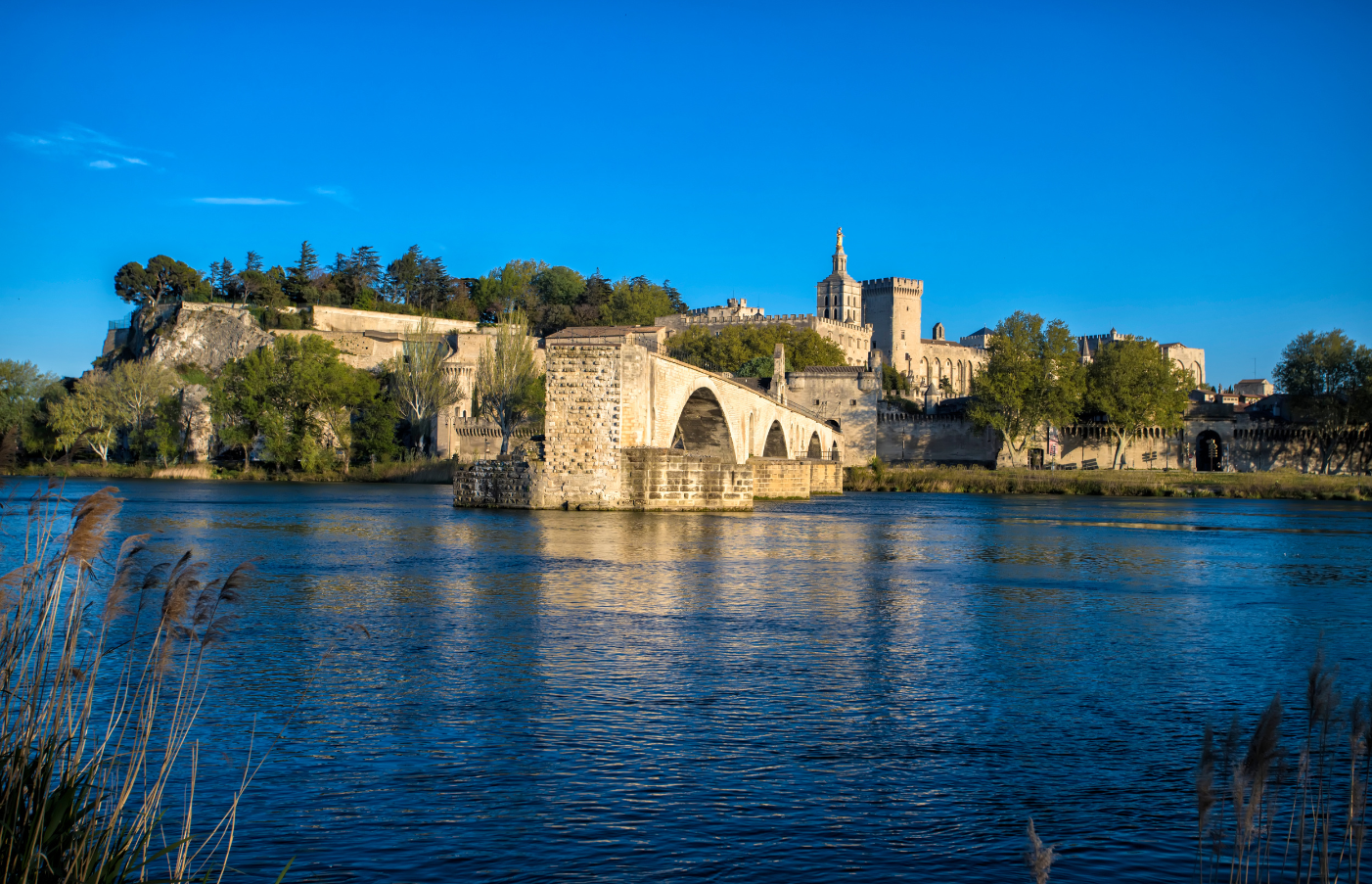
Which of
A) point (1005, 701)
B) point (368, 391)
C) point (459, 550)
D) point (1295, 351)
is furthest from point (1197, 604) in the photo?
point (1295, 351)

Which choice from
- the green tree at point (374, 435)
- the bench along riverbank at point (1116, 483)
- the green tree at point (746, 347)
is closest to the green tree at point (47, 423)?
the green tree at point (374, 435)

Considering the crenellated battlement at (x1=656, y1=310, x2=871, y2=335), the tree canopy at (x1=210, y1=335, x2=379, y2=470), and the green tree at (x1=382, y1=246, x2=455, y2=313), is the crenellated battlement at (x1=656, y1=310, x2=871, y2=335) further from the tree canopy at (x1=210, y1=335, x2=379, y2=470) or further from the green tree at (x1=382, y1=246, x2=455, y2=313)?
the tree canopy at (x1=210, y1=335, x2=379, y2=470)

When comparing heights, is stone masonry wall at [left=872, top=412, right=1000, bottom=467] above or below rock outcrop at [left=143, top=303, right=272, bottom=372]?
below

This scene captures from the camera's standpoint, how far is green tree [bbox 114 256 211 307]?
3398 inches

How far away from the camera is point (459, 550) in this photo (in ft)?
64.8

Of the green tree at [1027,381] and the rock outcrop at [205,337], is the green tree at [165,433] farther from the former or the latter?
the green tree at [1027,381]

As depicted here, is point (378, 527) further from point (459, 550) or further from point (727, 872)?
point (727, 872)

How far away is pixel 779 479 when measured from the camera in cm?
4566

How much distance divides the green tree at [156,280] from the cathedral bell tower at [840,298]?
68.1 metres

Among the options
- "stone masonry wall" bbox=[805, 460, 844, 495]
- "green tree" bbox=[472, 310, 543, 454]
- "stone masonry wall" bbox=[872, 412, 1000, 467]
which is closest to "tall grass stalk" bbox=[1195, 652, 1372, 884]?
"stone masonry wall" bbox=[805, 460, 844, 495]

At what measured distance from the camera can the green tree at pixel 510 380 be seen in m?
58.4

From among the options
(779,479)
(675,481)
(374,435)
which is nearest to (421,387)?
(374,435)


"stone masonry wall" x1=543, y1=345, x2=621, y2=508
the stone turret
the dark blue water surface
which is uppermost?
the stone turret

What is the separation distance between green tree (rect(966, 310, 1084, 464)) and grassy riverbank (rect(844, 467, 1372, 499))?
684 cm
